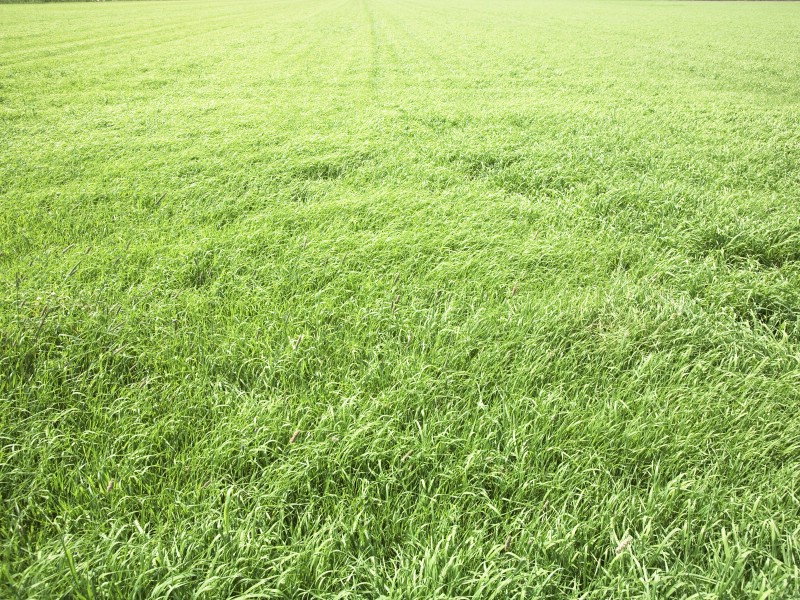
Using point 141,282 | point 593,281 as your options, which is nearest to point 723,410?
point 593,281

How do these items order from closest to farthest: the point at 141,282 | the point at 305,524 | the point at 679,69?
the point at 305,524
the point at 141,282
the point at 679,69

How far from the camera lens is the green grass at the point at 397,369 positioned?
163 cm

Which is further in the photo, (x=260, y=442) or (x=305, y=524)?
(x=260, y=442)

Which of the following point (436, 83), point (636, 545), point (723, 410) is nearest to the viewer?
point (636, 545)

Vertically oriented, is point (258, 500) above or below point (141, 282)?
below


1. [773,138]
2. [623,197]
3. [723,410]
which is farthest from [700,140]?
[723,410]

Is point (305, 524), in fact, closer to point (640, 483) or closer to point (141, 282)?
point (640, 483)

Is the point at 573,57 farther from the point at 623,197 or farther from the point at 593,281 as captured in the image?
the point at 593,281

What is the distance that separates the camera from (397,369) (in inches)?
97.9

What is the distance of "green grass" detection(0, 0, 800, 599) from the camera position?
1.63 metres

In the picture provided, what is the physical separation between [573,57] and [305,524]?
64.5ft

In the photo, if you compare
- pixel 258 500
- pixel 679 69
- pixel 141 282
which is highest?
pixel 679 69

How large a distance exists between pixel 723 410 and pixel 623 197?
10.2 ft

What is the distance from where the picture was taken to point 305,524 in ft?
5.81
